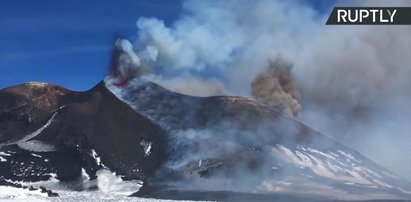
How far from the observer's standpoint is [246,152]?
142 metres

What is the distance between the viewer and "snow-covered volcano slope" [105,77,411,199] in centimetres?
12431

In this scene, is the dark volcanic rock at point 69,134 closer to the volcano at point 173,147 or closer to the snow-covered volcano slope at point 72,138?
the snow-covered volcano slope at point 72,138

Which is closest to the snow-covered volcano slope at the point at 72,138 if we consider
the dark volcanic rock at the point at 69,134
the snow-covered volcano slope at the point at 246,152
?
the dark volcanic rock at the point at 69,134

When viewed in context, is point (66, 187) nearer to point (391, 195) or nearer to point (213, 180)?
point (213, 180)

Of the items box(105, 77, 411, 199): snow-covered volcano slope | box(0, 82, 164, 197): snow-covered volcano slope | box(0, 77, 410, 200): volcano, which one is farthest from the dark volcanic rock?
box(105, 77, 411, 199): snow-covered volcano slope

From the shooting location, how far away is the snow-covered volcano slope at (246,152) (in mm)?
124312

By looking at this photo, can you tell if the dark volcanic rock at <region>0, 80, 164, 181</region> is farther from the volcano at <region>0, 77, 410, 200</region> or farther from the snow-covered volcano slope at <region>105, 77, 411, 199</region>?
the snow-covered volcano slope at <region>105, 77, 411, 199</region>

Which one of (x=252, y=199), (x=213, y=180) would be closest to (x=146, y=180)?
(x=213, y=180)

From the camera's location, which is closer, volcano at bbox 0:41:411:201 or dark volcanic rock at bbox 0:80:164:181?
volcano at bbox 0:41:411:201

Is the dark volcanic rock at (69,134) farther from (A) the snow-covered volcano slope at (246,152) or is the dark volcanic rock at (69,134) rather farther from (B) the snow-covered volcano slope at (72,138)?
(A) the snow-covered volcano slope at (246,152)

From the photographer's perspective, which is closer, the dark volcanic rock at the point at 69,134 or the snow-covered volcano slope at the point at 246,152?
the snow-covered volcano slope at the point at 246,152

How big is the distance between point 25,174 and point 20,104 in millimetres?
37677

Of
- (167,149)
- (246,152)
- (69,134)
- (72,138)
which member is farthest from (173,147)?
(69,134)

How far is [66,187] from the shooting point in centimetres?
11812
